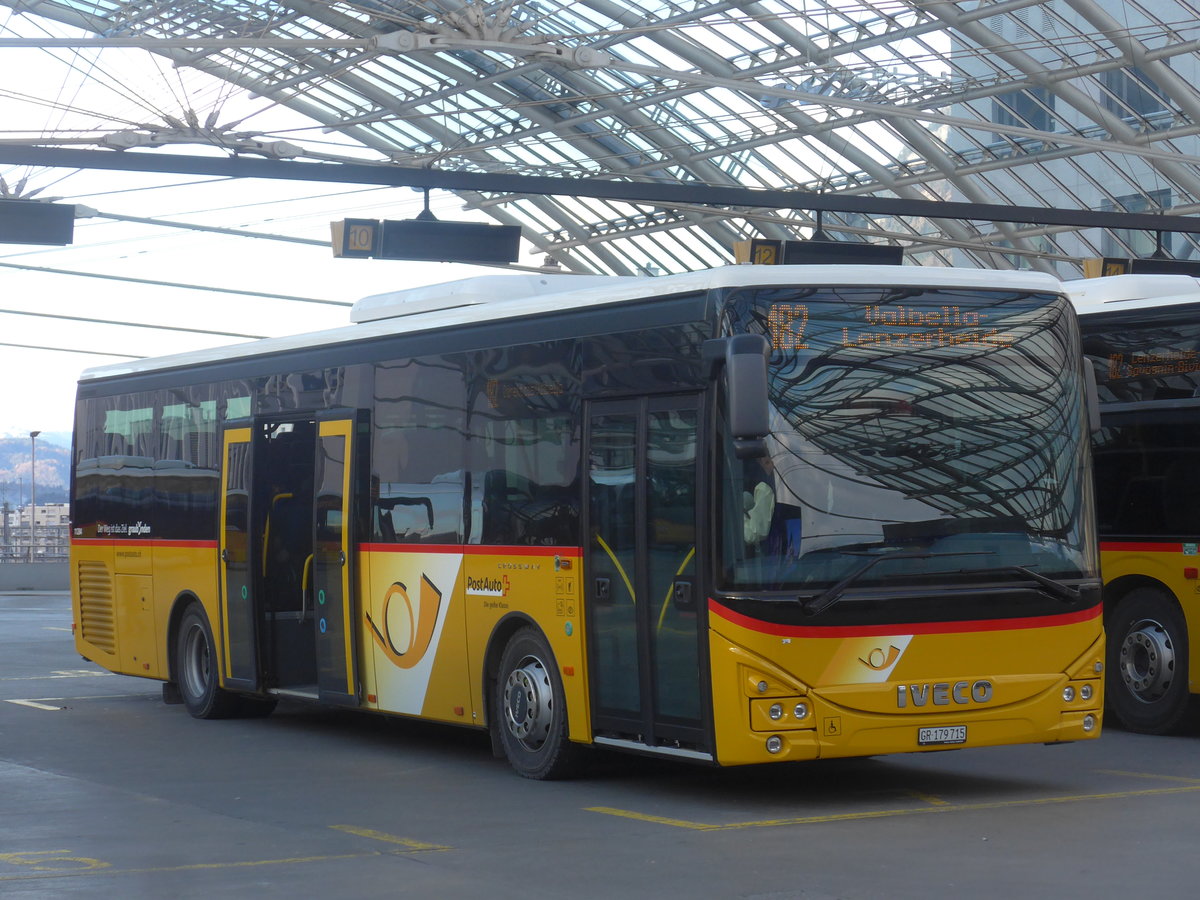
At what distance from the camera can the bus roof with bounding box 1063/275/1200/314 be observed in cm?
1454

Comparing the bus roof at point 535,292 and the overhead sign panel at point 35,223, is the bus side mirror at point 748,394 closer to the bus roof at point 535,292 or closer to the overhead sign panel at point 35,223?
the bus roof at point 535,292

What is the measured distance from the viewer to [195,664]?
1658 cm

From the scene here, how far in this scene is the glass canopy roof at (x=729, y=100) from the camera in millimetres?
31016

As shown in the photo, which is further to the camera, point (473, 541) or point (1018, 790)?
point (473, 541)

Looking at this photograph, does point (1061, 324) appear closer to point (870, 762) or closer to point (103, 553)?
point (870, 762)

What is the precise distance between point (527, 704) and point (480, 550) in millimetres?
1131

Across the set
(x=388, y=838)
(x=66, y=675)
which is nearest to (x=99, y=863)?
(x=388, y=838)

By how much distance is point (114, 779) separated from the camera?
12.3m

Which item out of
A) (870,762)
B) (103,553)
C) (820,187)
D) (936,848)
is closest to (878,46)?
(820,187)

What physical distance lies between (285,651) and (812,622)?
6.35 meters

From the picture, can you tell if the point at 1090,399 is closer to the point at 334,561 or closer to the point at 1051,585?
the point at 1051,585

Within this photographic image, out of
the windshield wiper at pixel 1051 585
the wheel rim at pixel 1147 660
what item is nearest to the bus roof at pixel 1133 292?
the wheel rim at pixel 1147 660

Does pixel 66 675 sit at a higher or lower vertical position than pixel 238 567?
lower

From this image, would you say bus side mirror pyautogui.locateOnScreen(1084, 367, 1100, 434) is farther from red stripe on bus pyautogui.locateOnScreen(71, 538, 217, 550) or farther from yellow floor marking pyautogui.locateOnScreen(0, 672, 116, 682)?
yellow floor marking pyautogui.locateOnScreen(0, 672, 116, 682)
